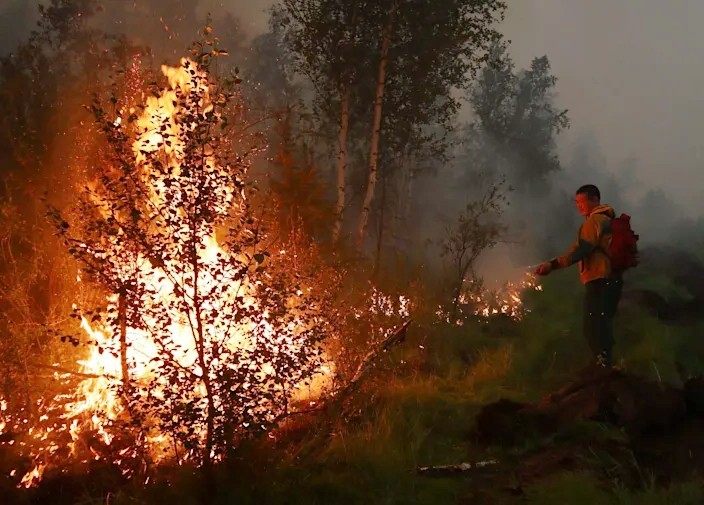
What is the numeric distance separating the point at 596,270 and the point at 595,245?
0.94 ft

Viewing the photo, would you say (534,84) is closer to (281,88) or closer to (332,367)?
(281,88)

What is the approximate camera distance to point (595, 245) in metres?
6.61

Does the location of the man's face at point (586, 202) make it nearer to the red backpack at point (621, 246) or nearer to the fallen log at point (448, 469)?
the red backpack at point (621, 246)

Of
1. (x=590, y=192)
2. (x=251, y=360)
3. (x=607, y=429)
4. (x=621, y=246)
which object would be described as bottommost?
(x=607, y=429)

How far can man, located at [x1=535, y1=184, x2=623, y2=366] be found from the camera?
6.56 meters

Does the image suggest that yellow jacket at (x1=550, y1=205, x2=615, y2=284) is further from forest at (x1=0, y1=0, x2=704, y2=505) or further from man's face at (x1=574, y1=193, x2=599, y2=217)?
forest at (x1=0, y1=0, x2=704, y2=505)

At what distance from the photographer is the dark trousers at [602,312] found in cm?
666

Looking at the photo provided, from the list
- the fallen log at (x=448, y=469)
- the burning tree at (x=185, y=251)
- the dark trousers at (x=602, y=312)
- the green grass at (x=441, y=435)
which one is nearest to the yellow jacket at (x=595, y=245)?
the dark trousers at (x=602, y=312)

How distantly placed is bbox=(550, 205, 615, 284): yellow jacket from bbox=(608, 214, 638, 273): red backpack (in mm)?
58

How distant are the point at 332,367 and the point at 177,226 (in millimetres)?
3401

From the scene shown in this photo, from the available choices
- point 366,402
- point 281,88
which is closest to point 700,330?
point 366,402

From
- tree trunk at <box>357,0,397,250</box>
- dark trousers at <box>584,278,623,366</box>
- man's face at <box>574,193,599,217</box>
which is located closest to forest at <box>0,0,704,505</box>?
dark trousers at <box>584,278,623,366</box>

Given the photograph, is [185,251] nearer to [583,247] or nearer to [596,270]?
[583,247]

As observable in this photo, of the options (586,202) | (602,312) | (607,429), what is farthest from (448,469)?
(586,202)
